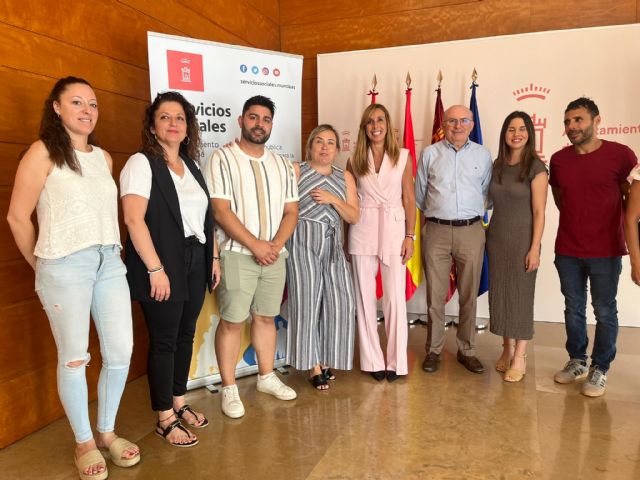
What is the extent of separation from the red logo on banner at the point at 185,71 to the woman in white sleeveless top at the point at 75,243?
91 cm

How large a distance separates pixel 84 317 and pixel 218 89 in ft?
5.60

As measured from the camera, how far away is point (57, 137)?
2010 millimetres

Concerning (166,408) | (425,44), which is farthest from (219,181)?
(425,44)

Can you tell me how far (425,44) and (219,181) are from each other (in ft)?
9.19

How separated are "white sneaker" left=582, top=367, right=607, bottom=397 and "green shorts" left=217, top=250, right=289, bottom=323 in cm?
185

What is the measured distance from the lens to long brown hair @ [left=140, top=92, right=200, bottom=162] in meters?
2.35

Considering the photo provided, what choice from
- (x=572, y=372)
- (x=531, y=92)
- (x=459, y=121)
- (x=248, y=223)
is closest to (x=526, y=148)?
(x=459, y=121)

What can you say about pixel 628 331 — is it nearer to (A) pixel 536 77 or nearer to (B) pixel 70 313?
(A) pixel 536 77

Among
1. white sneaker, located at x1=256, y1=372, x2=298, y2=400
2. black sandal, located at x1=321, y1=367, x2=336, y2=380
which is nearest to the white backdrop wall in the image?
black sandal, located at x1=321, y1=367, x2=336, y2=380

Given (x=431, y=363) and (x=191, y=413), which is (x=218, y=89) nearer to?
(x=191, y=413)

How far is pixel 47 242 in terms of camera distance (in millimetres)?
1963

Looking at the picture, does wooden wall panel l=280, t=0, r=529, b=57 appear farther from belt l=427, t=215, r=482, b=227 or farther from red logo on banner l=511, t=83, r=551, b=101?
belt l=427, t=215, r=482, b=227

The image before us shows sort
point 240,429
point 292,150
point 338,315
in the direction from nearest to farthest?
point 240,429, point 338,315, point 292,150

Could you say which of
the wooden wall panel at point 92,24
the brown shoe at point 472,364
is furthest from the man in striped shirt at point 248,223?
the brown shoe at point 472,364
